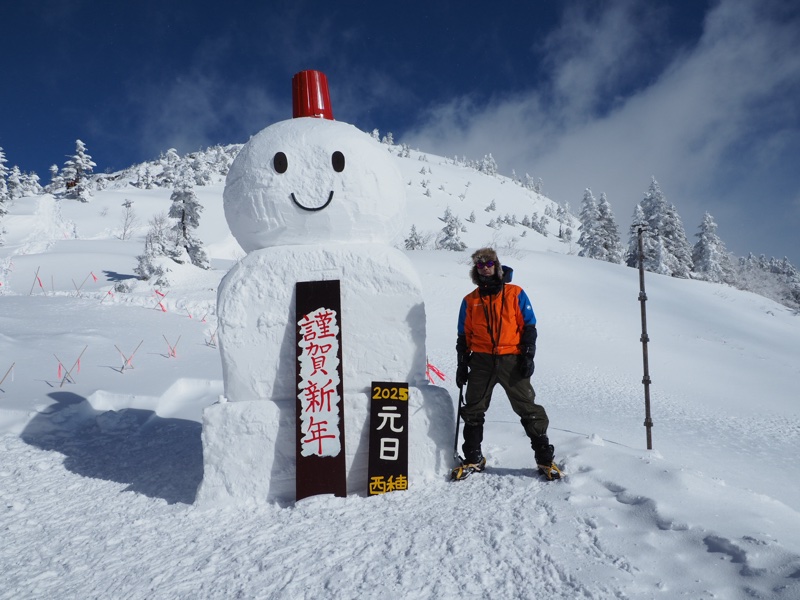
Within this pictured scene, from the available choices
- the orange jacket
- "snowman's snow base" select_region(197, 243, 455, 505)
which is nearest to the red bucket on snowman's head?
"snowman's snow base" select_region(197, 243, 455, 505)

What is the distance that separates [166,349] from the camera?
8.47 m

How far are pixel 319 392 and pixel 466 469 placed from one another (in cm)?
127

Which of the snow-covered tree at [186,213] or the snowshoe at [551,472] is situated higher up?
the snow-covered tree at [186,213]

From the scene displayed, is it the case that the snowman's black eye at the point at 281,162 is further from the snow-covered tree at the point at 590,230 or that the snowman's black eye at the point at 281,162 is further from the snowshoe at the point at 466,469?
the snow-covered tree at the point at 590,230

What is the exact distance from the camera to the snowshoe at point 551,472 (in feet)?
10.1

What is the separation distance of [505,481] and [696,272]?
1210 inches

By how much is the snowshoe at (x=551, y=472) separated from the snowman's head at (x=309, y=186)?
86.1 inches

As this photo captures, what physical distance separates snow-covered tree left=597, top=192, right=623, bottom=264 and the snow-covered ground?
56.1 ft

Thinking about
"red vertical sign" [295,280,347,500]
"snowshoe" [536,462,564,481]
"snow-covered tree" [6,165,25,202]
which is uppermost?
"snow-covered tree" [6,165,25,202]

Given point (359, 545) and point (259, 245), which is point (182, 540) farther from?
point (259, 245)

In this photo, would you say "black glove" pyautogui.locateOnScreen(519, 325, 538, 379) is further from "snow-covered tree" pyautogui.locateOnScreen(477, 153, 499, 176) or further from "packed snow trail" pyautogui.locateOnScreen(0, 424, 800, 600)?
"snow-covered tree" pyautogui.locateOnScreen(477, 153, 499, 176)

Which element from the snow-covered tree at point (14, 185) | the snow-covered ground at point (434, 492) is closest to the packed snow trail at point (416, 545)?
the snow-covered ground at point (434, 492)

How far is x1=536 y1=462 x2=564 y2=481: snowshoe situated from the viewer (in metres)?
3.07

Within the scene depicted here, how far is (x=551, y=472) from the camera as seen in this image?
3.07m
